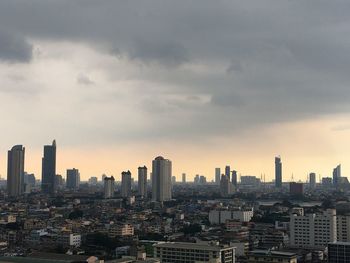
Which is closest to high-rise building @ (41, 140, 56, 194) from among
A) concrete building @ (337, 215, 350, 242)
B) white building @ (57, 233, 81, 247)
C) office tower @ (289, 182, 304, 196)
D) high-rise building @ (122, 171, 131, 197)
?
high-rise building @ (122, 171, 131, 197)

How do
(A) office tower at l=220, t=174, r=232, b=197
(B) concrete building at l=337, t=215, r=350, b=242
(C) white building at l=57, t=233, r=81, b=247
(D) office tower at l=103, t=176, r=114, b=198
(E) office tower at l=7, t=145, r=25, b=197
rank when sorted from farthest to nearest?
(A) office tower at l=220, t=174, r=232, b=197 < (E) office tower at l=7, t=145, r=25, b=197 < (D) office tower at l=103, t=176, r=114, b=198 < (C) white building at l=57, t=233, r=81, b=247 < (B) concrete building at l=337, t=215, r=350, b=242

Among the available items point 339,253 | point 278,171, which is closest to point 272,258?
point 339,253

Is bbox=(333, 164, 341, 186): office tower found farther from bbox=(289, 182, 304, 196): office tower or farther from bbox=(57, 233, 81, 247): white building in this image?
bbox=(57, 233, 81, 247): white building

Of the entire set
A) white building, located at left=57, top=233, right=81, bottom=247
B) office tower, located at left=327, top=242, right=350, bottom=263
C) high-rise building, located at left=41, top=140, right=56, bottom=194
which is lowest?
white building, located at left=57, top=233, right=81, bottom=247

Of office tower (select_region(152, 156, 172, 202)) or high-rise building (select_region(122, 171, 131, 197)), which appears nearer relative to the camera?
office tower (select_region(152, 156, 172, 202))

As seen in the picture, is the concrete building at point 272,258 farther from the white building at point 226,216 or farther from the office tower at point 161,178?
the office tower at point 161,178

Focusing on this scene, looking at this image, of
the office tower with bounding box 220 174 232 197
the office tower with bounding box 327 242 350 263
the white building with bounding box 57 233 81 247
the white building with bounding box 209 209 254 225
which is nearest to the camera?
the office tower with bounding box 327 242 350 263

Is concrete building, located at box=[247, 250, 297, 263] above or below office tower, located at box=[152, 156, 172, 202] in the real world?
below
